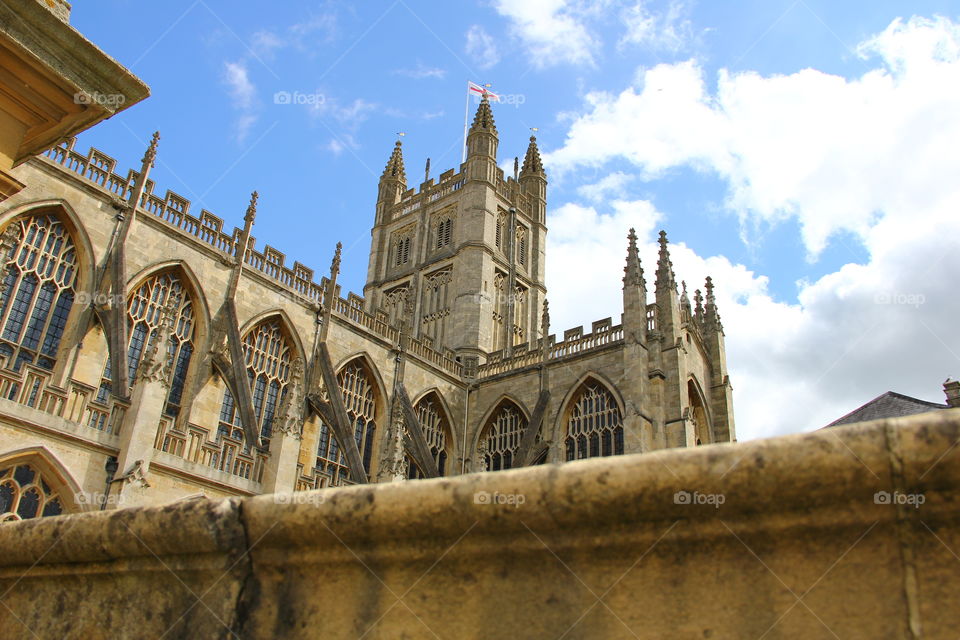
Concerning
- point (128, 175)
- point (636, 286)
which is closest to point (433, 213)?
point (636, 286)

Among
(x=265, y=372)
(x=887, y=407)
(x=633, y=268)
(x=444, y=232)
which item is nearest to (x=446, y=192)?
(x=444, y=232)

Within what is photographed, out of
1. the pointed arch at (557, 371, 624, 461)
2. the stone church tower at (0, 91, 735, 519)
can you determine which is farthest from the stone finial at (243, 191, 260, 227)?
the pointed arch at (557, 371, 624, 461)

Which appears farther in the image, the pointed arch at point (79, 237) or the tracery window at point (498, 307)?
the tracery window at point (498, 307)

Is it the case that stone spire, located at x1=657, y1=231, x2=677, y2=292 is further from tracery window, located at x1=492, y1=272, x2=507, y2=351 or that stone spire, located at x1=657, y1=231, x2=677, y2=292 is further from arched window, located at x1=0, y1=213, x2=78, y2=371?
arched window, located at x1=0, y1=213, x2=78, y2=371

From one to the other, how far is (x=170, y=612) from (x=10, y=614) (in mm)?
822

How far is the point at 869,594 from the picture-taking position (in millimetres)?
1575

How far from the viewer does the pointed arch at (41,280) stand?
13805mm

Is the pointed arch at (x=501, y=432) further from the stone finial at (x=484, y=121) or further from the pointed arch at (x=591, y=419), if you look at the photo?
the stone finial at (x=484, y=121)

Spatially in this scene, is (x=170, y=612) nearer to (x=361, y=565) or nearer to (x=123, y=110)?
(x=361, y=565)

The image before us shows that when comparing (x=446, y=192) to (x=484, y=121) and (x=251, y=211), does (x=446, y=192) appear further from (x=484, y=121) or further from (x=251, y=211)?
(x=251, y=211)

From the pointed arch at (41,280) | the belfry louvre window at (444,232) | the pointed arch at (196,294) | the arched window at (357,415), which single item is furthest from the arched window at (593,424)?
the pointed arch at (41,280)

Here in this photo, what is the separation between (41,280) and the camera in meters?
14.3

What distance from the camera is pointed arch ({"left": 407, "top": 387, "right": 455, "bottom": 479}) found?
73.6ft

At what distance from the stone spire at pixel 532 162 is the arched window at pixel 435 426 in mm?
16075
